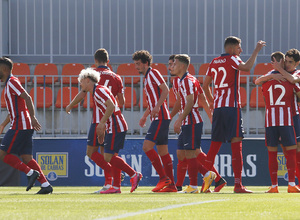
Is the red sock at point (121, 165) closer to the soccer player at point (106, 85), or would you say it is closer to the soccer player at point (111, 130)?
the soccer player at point (111, 130)

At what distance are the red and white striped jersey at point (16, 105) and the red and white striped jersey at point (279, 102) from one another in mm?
2930

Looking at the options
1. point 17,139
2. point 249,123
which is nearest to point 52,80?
point 249,123

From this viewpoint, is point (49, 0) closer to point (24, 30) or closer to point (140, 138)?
point (24, 30)

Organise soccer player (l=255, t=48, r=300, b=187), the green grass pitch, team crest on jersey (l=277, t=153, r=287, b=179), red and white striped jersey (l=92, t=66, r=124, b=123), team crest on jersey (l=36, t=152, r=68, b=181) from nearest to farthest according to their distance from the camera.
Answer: the green grass pitch, soccer player (l=255, t=48, r=300, b=187), red and white striped jersey (l=92, t=66, r=124, b=123), team crest on jersey (l=277, t=153, r=287, b=179), team crest on jersey (l=36, t=152, r=68, b=181)

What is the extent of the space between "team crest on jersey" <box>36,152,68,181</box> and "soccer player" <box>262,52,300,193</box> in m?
4.59

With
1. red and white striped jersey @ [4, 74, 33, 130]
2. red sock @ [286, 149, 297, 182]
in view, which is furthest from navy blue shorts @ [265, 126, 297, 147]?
red and white striped jersey @ [4, 74, 33, 130]

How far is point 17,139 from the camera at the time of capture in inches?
336

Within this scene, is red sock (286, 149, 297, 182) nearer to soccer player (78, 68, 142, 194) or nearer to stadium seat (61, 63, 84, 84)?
soccer player (78, 68, 142, 194)

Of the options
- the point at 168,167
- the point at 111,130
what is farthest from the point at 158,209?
the point at 168,167

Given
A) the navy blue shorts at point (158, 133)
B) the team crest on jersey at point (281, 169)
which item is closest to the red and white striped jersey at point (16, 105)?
the navy blue shorts at point (158, 133)

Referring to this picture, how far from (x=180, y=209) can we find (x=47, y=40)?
12.4 metres

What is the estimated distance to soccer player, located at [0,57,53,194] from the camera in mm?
8477

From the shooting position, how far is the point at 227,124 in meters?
8.44

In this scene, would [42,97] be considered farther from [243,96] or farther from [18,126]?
[18,126]
